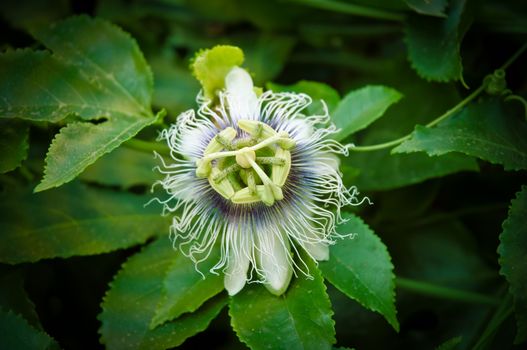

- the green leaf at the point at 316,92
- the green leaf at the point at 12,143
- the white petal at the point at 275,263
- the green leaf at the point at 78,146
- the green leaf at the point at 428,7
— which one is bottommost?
the white petal at the point at 275,263

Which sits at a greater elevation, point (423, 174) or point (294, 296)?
point (423, 174)

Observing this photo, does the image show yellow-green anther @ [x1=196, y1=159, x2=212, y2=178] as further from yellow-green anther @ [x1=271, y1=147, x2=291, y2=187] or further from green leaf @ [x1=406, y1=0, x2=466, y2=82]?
green leaf @ [x1=406, y1=0, x2=466, y2=82]

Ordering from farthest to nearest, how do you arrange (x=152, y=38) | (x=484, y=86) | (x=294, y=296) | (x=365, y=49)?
(x=365, y=49)
(x=152, y=38)
(x=484, y=86)
(x=294, y=296)

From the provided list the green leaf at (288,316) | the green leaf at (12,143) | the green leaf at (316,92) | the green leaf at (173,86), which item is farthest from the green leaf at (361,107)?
the green leaf at (12,143)

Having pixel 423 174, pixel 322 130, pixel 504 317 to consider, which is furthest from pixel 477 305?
pixel 322 130

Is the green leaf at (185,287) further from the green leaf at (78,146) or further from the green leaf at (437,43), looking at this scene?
the green leaf at (437,43)

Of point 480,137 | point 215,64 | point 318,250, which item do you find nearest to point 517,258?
point 480,137

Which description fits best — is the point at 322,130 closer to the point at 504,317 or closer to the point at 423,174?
the point at 423,174

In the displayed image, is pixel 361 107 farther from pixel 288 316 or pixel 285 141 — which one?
pixel 288 316
